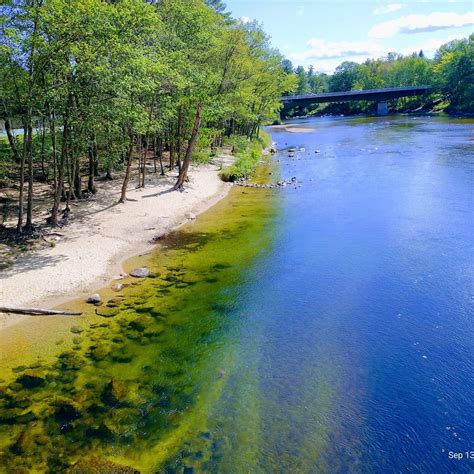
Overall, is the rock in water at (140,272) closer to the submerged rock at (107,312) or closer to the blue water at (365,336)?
the submerged rock at (107,312)

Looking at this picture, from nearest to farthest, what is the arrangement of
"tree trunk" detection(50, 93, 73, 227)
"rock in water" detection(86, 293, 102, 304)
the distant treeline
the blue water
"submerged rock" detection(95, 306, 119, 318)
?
1. the blue water
2. "submerged rock" detection(95, 306, 119, 318)
3. "rock in water" detection(86, 293, 102, 304)
4. "tree trunk" detection(50, 93, 73, 227)
5. the distant treeline

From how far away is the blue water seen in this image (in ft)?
34.2

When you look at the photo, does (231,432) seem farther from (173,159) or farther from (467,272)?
(173,159)

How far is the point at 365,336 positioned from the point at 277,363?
357 centimetres

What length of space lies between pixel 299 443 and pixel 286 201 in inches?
936

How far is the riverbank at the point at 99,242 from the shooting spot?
17438 mm

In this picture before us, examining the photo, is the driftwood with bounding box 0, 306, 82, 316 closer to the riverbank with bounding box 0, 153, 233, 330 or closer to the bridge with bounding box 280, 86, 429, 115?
the riverbank with bounding box 0, 153, 233, 330

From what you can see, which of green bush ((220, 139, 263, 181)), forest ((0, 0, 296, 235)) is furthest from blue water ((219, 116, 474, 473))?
forest ((0, 0, 296, 235))

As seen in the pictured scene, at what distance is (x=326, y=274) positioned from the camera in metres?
19.6

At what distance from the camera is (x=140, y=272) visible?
64.3 feet

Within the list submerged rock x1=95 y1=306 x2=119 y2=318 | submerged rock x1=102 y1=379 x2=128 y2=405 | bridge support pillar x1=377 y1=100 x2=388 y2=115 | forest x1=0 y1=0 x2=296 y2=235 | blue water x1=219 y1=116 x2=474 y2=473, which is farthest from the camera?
bridge support pillar x1=377 y1=100 x2=388 y2=115

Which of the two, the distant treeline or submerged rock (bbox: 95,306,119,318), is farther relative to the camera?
the distant treeline

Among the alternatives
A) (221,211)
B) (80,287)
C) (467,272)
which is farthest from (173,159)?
(467,272)

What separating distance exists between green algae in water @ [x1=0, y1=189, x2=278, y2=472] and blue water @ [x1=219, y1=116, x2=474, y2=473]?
3.79 ft
